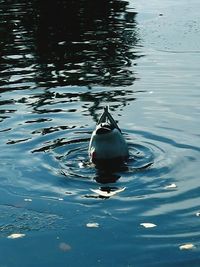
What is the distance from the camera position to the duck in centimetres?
1100

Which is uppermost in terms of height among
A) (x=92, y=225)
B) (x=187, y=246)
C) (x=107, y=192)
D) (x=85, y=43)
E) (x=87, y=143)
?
(x=187, y=246)

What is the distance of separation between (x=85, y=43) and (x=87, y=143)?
12.4 meters

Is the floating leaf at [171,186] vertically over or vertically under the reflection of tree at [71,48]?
over

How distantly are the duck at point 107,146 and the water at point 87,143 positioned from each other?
0.27 meters

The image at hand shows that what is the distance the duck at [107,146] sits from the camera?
36.1 ft

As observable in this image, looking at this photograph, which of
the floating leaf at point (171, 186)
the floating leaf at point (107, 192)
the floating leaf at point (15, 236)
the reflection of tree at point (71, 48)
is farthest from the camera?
the reflection of tree at point (71, 48)

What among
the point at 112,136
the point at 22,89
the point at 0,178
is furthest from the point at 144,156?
the point at 22,89

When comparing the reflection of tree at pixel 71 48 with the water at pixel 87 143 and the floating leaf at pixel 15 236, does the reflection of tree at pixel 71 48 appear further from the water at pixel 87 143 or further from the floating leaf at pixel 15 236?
the floating leaf at pixel 15 236

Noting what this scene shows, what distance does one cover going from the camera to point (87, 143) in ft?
41.3

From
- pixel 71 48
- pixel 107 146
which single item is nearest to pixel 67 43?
pixel 71 48

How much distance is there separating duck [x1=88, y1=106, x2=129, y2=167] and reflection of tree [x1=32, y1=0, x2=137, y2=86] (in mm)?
6733

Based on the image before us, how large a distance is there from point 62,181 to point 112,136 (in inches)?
52.3

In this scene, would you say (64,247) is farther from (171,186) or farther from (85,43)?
(85,43)

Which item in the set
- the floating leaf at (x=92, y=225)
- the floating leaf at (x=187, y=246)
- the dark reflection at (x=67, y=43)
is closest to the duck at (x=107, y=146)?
the floating leaf at (x=92, y=225)
